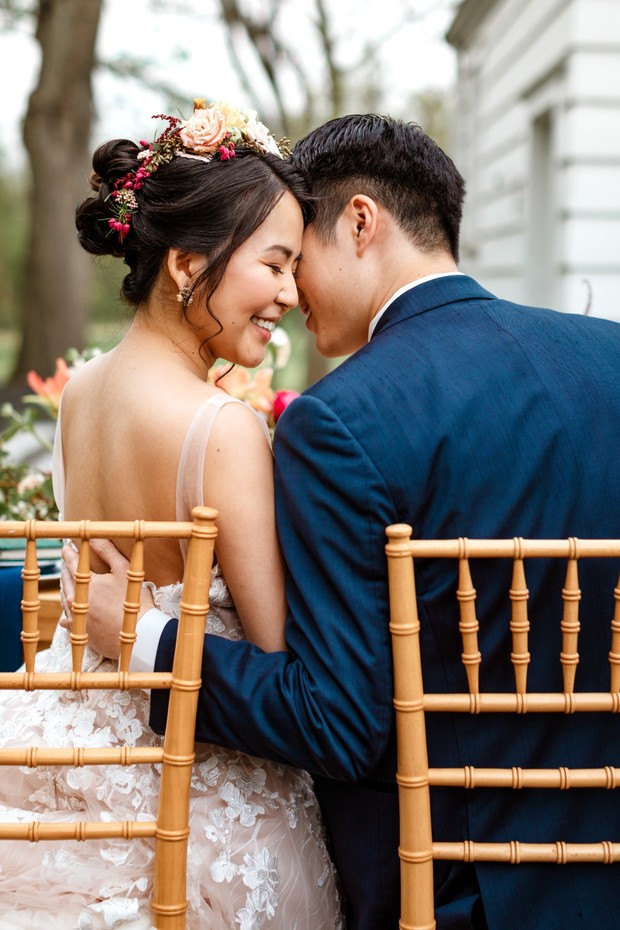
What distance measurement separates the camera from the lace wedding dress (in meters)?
1.72

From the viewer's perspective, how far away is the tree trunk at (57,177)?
329 inches

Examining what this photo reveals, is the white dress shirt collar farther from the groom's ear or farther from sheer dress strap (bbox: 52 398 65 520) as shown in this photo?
sheer dress strap (bbox: 52 398 65 520)

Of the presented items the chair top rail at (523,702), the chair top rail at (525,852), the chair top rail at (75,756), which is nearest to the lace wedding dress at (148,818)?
the chair top rail at (75,756)

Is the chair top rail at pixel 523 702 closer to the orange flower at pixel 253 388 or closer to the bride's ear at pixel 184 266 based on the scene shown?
the bride's ear at pixel 184 266

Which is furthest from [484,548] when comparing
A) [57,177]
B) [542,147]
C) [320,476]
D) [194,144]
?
[57,177]

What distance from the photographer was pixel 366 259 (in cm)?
213

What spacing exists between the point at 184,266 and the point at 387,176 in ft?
1.52

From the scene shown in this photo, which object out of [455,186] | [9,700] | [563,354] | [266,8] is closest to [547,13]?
[266,8]

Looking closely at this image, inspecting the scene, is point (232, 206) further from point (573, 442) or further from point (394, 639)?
point (394, 639)

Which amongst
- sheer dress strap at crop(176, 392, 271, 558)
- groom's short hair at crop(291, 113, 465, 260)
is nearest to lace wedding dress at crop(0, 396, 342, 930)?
sheer dress strap at crop(176, 392, 271, 558)

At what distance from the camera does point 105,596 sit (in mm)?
1869

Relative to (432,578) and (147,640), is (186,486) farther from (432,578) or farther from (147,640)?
(432,578)

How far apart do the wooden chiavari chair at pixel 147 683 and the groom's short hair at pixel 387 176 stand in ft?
2.79

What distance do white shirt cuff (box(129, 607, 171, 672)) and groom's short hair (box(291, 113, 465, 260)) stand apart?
0.88 m
